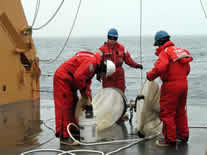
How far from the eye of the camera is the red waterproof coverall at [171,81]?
4.41 m

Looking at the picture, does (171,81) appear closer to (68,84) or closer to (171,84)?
(171,84)

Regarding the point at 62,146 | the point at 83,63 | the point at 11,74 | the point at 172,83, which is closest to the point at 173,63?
the point at 172,83

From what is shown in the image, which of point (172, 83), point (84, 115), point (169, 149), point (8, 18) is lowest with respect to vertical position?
point (169, 149)

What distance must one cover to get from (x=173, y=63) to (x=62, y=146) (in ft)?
6.01

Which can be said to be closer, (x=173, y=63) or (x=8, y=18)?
(x=173, y=63)

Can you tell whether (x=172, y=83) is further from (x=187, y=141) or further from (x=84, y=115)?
(x=84, y=115)

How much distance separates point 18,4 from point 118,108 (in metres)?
3.43

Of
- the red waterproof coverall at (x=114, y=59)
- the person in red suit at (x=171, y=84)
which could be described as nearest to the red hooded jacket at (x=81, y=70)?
the person in red suit at (x=171, y=84)

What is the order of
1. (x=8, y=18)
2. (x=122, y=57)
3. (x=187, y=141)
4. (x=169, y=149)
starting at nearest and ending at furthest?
(x=169, y=149) < (x=187, y=141) < (x=122, y=57) < (x=8, y=18)

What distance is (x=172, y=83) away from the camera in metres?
4.44

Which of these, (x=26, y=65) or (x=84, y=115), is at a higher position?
A: (x=26, y=65)

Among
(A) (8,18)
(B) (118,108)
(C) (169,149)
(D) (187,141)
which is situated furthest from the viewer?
(A) (8,18)

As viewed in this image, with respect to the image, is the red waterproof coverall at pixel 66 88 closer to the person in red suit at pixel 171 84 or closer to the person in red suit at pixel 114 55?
the person in red suit at pixel 171 84

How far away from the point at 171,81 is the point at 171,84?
43mm
